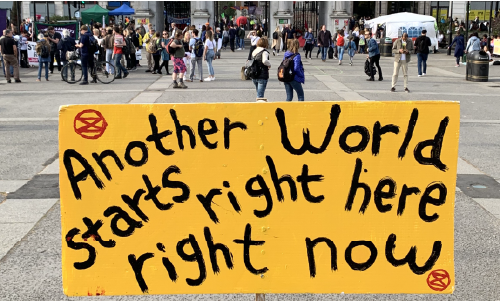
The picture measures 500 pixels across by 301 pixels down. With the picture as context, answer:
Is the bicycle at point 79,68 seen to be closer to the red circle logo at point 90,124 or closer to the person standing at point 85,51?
the person standing at point 85,51

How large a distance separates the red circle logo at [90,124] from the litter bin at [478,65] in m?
19.9

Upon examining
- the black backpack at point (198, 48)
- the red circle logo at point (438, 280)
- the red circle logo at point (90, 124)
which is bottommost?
the red circle logo at point (438, 280)

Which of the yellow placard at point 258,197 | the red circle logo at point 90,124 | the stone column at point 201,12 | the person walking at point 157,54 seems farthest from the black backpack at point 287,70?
the stone column at point 201,12

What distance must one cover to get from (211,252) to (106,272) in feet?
1.68

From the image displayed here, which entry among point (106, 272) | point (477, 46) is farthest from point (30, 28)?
point (106, 272)

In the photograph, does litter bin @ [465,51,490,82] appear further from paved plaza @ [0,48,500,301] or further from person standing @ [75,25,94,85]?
person standing @ [75,25,94,85]

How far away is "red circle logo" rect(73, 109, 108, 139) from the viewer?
2855 mm

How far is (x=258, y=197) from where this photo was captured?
9.68ft

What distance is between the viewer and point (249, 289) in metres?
2.97

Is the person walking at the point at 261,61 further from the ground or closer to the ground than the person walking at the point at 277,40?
closer to the ground

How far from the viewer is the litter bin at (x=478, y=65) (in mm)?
20705

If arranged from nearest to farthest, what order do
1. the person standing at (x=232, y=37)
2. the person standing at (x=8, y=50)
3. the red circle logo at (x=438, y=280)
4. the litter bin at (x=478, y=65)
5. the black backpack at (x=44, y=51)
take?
1. the red circle logo at (x=438, y=280)
2. the person standing at (x=8, y=50)
3. the black backpack at (x=44, y=51)
4. the litter bin at (x=478, y=65)
5. the person standing at (x=232, y=37)

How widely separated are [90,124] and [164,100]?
42.7 ft

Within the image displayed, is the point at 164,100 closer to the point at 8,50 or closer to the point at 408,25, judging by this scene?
the point at 8,50
